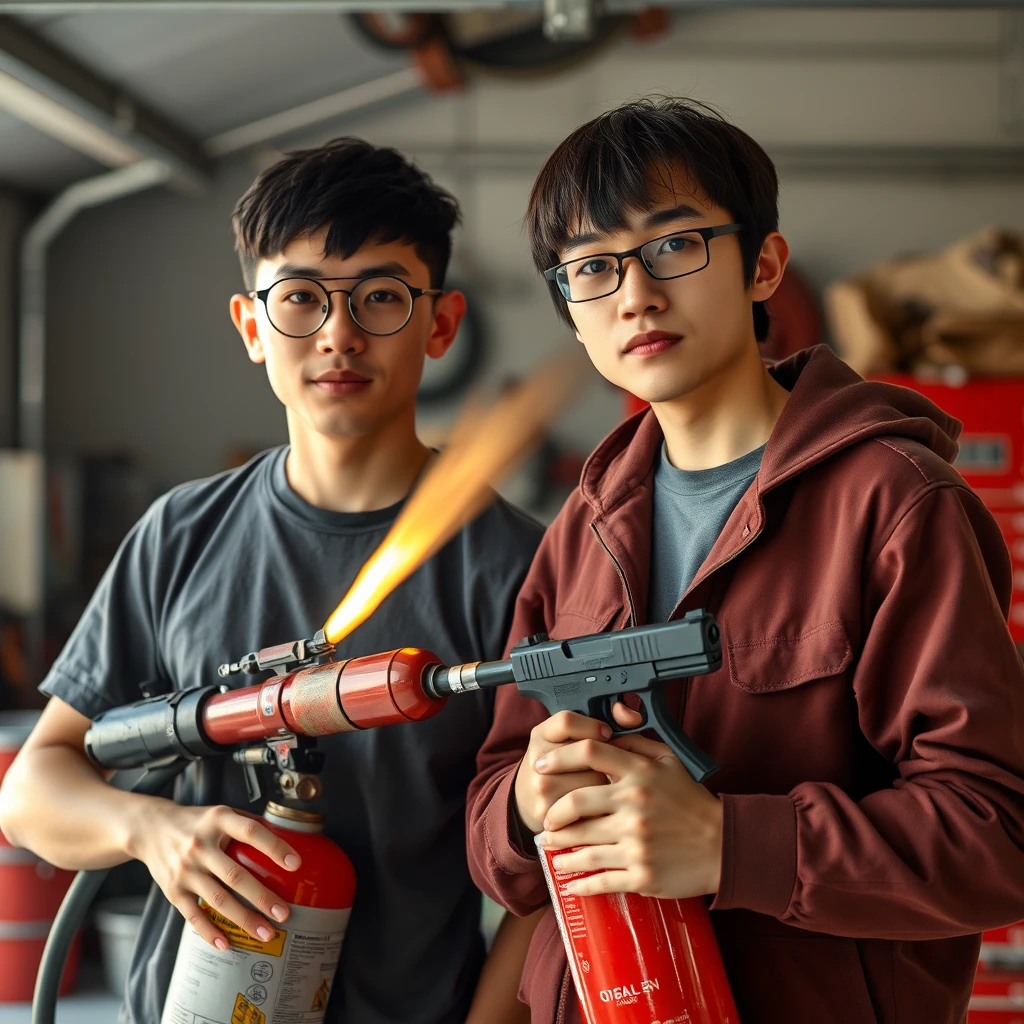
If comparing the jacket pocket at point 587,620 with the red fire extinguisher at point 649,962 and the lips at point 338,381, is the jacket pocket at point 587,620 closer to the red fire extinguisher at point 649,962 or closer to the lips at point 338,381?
the red fire extinguisher at point 649,962

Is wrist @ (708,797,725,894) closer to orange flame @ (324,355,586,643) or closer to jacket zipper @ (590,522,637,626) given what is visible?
jacket zipper @ (590,522,637,626)

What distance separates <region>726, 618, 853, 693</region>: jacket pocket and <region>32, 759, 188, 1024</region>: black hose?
2.35ft

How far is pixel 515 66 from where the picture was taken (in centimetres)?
515

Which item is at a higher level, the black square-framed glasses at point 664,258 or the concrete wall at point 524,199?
the concrete wall at point 524,199

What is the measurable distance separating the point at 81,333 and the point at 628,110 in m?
5.11

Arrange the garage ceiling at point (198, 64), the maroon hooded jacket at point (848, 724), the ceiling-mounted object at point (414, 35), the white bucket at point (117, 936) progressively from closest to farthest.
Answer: the maroon hooded jacket at point (848, 724)
the white bucket at point (117, 936)
the garage ceiling at point (198, 64)
the ceiling-mounted object at point (414, 35)

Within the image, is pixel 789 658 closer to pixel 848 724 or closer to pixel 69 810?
pixel 848 724

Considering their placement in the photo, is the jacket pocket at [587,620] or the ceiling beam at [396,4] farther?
the ceiling beam at [396,4]

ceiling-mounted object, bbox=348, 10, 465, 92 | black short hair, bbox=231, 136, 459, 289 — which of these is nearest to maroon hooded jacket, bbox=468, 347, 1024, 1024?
black short hair, bbox=231, 136, 459, 289

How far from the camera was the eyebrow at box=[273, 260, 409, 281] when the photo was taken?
142cm

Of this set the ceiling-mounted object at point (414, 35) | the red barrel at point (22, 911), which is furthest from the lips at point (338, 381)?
the ceiling-mounted object at point (414, 35)

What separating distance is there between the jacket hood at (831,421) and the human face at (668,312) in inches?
3.5

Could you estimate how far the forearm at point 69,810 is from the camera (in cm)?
137

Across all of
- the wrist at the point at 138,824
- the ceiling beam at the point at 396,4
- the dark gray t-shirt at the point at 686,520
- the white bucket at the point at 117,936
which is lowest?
the white bucket at the point at 117,936
